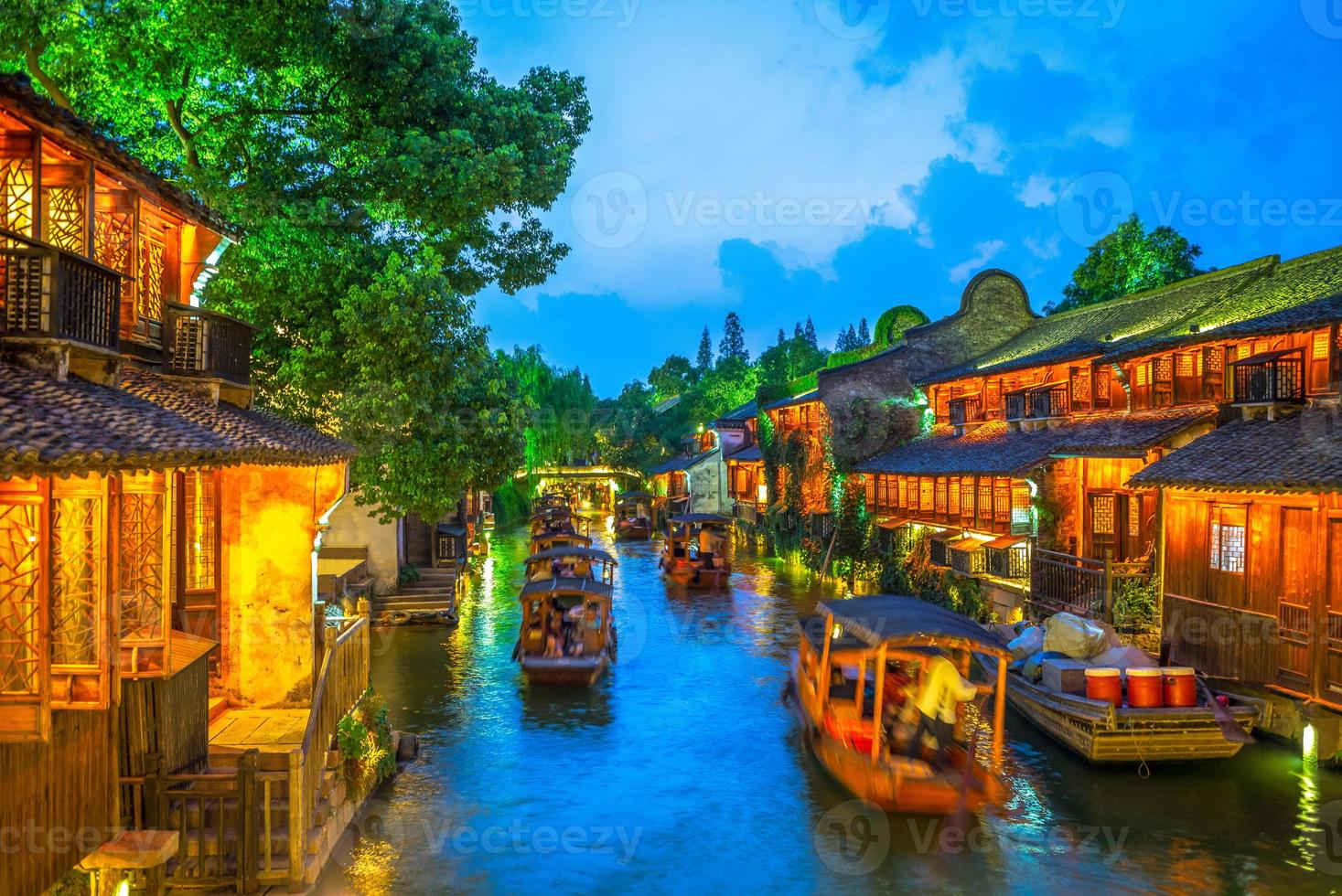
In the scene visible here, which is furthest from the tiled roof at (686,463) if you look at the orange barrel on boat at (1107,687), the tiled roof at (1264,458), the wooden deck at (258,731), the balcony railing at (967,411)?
the wooden deck at (258,731)

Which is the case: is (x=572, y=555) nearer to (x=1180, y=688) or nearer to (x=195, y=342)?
(x=195, y=342)

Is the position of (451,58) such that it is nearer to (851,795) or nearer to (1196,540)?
(851,795)

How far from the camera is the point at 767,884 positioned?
1102 cm

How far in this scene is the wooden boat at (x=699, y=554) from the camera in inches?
1320

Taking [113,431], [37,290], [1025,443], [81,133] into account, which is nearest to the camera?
[113,431]

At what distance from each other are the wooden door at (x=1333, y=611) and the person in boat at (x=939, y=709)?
571 cm

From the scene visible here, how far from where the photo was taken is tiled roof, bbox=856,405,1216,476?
20.1m

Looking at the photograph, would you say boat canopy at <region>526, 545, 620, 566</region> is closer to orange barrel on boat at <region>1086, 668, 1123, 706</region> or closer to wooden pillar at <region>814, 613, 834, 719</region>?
wooden pillar at <region>814, 613, 834, 719</region>

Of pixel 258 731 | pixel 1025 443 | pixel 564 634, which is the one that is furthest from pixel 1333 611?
pixel 258 731

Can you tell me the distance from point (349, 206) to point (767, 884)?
15.0 meters

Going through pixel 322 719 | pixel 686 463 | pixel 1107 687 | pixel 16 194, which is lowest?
pixel 1107 687

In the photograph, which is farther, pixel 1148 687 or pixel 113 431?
pixel 1148 687

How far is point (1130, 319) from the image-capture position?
92.5ft

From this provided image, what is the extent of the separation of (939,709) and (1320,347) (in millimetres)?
11229
